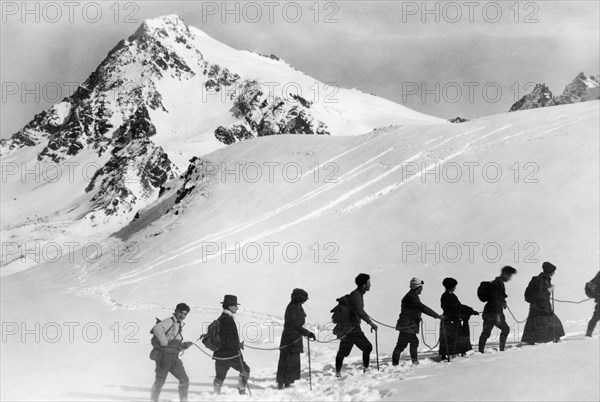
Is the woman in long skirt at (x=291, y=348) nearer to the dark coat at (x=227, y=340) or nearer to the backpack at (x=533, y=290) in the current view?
the dark coat at (x=227, y=340)

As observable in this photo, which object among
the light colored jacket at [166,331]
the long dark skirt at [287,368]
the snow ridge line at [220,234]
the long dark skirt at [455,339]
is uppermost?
the snow ridge line at [220,234]

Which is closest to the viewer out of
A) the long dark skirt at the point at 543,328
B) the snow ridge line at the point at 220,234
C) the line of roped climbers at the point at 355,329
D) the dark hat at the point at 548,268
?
the line of roped climbers at the point at 355,329

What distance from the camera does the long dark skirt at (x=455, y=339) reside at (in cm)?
1303

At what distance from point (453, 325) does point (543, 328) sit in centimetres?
194

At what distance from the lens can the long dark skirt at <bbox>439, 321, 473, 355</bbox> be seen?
1303cm

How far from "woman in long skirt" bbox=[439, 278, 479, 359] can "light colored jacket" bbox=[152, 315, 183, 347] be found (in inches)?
216

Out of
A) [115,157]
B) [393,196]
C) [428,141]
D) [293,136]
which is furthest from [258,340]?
[115,157]

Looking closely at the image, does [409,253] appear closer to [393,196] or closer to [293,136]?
[393,196]

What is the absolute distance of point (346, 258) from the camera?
28.6 m

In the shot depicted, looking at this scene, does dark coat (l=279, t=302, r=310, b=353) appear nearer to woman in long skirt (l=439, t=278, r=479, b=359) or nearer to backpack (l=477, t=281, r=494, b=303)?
woman in long skirt (l=439, t=278, r=479, b=359)

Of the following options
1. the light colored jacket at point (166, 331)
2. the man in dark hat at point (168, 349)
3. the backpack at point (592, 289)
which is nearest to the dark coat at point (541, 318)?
the backpack at point (592, 289)

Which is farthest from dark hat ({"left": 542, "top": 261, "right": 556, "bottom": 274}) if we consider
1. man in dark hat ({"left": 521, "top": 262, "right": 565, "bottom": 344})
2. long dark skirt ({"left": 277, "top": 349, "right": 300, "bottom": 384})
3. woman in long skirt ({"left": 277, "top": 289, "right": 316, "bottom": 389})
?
long dark skirt ({"left": 277, "top": 349, "right": 300, "bottom": 384})

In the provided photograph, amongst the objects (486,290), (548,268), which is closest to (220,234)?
(486,290)

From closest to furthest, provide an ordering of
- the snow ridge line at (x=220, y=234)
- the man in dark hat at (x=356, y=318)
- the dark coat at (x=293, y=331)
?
the dark coat at (x=293, y=331), the man in dark hat at (x=356, y=318), the snow ridge line at (x=220, y=234)
